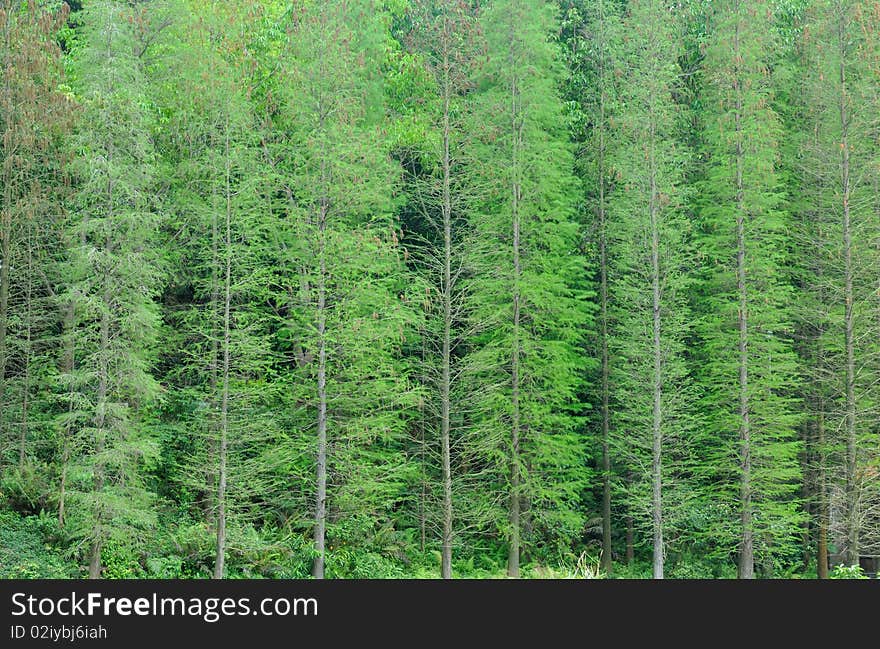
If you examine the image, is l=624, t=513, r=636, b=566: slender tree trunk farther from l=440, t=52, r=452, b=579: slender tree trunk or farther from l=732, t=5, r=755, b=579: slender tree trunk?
l=440, t=52, r=452, b=579: slender tree trunk

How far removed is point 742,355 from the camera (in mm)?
25578

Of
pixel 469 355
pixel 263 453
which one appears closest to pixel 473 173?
pixel 469 355

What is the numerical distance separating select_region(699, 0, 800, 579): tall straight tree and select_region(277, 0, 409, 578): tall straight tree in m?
8.55

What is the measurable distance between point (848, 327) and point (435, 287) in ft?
34.7

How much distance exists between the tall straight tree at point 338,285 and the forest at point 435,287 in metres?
0.10

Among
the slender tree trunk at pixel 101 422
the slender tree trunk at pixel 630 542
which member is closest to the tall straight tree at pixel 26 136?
the slender tree trunk at pixel 101 422

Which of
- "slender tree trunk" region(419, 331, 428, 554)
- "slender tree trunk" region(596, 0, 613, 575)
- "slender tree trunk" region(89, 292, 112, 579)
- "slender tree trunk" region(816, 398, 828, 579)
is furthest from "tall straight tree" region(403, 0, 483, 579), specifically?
"slender tree trunk" region(816, 398, 828, 579)

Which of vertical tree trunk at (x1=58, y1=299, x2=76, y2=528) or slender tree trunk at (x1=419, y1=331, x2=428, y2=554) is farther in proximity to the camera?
slender tree trunk at (x1=419, y1=331, x2=428, y2=554)

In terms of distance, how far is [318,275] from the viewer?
22.6m

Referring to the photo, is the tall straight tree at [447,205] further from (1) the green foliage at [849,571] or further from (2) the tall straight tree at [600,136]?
(1) the green foliage at [849,571]

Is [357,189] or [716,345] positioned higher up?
[357,189]

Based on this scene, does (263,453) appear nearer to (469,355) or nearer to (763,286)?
(469,355)

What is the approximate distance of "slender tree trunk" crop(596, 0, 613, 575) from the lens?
27047 millimetres

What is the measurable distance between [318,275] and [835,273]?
48.3 ft
